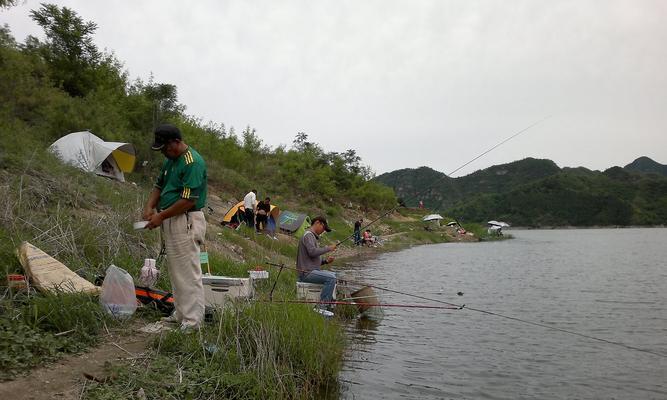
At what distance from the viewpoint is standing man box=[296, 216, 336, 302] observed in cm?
784

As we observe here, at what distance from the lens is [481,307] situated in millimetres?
11625

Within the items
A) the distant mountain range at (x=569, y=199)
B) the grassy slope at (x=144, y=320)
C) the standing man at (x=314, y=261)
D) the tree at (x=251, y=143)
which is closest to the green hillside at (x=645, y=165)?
the distant mountain range at (x=569, y=199)

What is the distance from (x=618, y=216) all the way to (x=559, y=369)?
318ft

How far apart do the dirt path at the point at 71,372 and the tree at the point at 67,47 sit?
945 inches

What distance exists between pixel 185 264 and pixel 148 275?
5.97 ft

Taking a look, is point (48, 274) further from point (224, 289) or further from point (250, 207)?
point (250, 207)

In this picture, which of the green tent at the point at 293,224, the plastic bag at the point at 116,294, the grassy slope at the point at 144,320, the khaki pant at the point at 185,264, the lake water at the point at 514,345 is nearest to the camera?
the grassy slope at the point at 144,320

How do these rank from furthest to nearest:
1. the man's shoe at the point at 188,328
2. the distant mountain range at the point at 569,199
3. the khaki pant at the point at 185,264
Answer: the distant mountain range at the point at 569,199 → the khaki pant at the point at 185,264 → the man's shoe at the point at 188,328

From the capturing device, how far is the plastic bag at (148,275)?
6156mm

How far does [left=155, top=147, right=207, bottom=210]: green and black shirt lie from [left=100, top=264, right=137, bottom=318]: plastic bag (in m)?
0.83

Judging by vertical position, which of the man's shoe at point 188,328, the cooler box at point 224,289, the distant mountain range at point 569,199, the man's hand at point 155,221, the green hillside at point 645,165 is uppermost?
the green hillside at point 645,165

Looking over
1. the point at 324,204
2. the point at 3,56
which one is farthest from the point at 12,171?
the point at 324,204

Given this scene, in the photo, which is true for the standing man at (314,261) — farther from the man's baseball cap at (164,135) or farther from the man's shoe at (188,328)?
the man's baseball cap at (164,135)

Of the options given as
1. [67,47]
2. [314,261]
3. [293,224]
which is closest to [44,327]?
[314,261]
